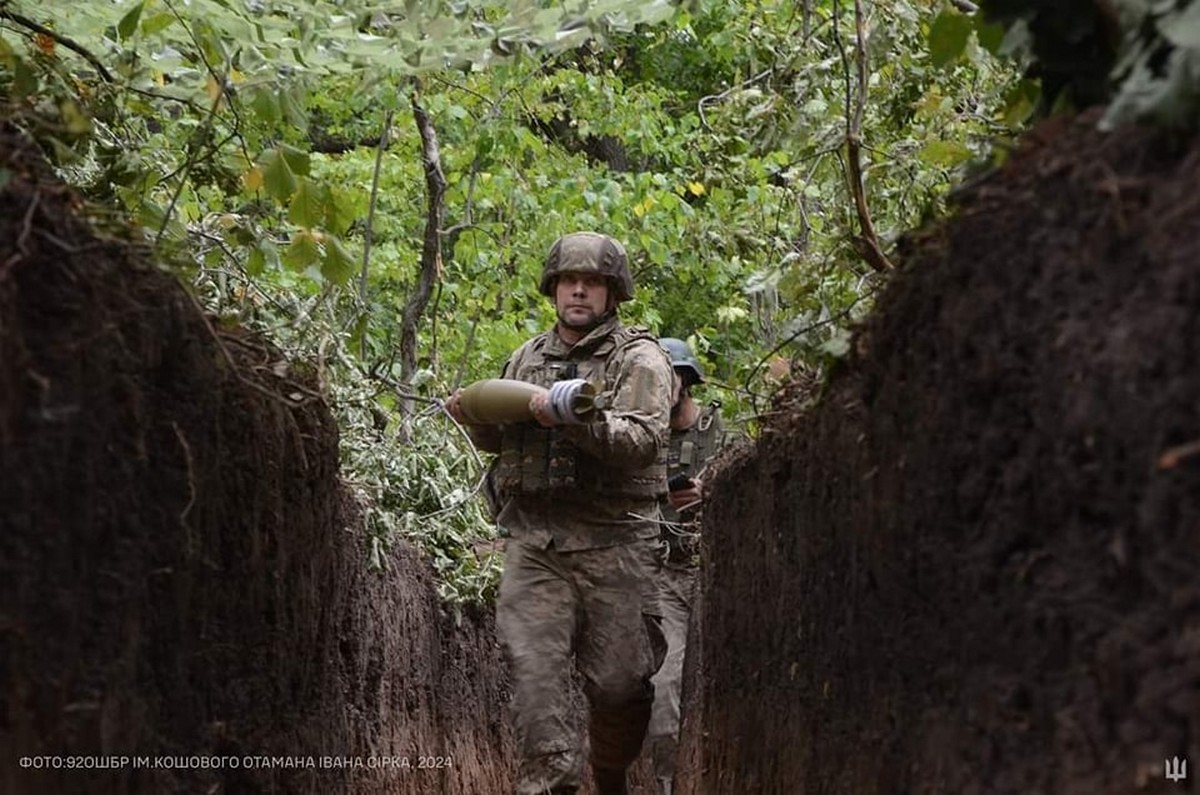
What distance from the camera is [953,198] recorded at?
13.9 feet

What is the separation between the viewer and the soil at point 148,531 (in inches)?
152

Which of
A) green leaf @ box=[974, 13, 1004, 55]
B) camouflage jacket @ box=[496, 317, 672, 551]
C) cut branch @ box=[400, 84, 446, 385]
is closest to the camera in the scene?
green leaf @ box=[974, 13, 1004, 55]

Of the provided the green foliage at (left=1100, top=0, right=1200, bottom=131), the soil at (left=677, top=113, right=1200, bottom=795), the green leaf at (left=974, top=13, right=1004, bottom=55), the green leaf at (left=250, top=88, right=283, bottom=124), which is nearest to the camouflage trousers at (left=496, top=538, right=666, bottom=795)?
the soil at (left=677, top=113, right=1200, bottom=795)

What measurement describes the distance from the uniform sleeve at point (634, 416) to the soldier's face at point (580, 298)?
283 mm

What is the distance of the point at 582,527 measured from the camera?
804 cm

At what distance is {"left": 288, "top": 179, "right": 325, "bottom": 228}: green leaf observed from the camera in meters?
7.70

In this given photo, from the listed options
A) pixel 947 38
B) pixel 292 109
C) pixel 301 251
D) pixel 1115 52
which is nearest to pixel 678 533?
pixel 301 251

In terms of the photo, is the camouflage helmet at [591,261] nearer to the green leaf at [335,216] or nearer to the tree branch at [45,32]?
the green leaf at [335,216]

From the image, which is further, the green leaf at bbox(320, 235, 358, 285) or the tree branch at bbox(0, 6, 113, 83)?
the green leaf at bbox(320, 235, 358, 285)

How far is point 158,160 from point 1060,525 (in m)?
6.78

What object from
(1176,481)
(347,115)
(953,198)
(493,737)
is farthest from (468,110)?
(1176,481)

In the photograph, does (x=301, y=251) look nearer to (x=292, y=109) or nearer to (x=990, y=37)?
(x=292, y=109)

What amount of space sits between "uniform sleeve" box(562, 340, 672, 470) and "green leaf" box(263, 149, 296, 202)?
1.60 metres

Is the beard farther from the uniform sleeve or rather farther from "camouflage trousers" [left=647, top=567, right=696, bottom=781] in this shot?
"camouflage trousers" [left=647, top=567, right=696, bottom=781]
